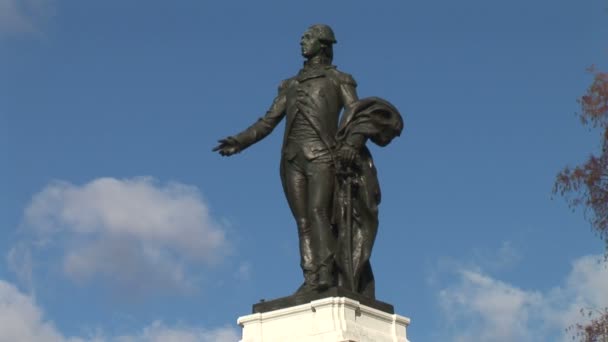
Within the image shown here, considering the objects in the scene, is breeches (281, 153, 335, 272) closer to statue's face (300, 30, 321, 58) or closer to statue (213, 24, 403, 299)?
statue (213, 24, 403, 299)

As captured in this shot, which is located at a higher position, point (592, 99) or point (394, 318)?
point (592, 99)

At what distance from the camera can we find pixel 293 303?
14977mm

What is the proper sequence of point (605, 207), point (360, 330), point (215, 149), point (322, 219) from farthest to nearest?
1. point (605, 207)
2. point (215, 149)
3. point (322, 219)
4. point (360, 330)

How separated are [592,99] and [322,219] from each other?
893cm

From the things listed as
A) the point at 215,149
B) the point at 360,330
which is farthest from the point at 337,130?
the point at 360,330

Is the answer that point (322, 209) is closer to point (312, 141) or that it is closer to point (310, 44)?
point (312, 141)

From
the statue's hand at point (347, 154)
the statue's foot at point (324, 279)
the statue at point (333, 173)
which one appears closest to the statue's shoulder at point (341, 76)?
the statue at point (333, 173)

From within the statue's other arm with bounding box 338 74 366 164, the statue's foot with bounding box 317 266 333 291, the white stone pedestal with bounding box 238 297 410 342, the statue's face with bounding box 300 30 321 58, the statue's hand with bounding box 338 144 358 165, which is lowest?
the white stone pedestal with bounding box 238 297 410 342

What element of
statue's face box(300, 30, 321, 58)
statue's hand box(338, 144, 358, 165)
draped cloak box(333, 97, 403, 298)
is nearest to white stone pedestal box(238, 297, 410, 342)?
draped cloak box(333, 97, 403, 298)

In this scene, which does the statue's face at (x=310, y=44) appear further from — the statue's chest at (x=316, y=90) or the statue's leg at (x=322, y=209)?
the statue's leg at (x=322, y=209)

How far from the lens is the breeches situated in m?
15.4

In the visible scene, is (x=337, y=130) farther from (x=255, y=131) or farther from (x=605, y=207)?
(x=605, y=207)

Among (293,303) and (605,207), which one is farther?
(605,207)

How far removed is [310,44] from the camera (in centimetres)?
1648
